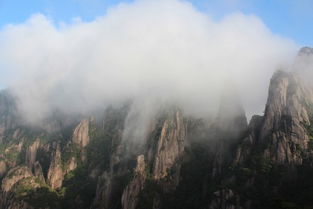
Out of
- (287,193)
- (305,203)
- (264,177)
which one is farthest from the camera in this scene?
(264,177)

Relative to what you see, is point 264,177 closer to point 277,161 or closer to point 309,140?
point 277,161

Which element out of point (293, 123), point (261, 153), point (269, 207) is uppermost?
point (293, 123)

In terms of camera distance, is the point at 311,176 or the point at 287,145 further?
the point at 287,145

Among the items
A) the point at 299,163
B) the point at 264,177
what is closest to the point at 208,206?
the point at 264,177

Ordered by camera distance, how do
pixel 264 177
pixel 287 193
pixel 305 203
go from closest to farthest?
pixel 305 203, pixel 287 193, pixel 264 177

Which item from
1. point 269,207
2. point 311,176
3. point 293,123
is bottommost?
point 269,207

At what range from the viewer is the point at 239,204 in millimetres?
183250

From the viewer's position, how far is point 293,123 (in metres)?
196

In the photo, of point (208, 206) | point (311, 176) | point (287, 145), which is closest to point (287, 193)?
point (311, 176)

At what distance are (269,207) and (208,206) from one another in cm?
3249

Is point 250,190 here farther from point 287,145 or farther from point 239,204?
point 287,145

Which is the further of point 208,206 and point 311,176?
point 208,206

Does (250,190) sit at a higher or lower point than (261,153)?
lower

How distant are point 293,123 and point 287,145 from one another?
11.6 m
